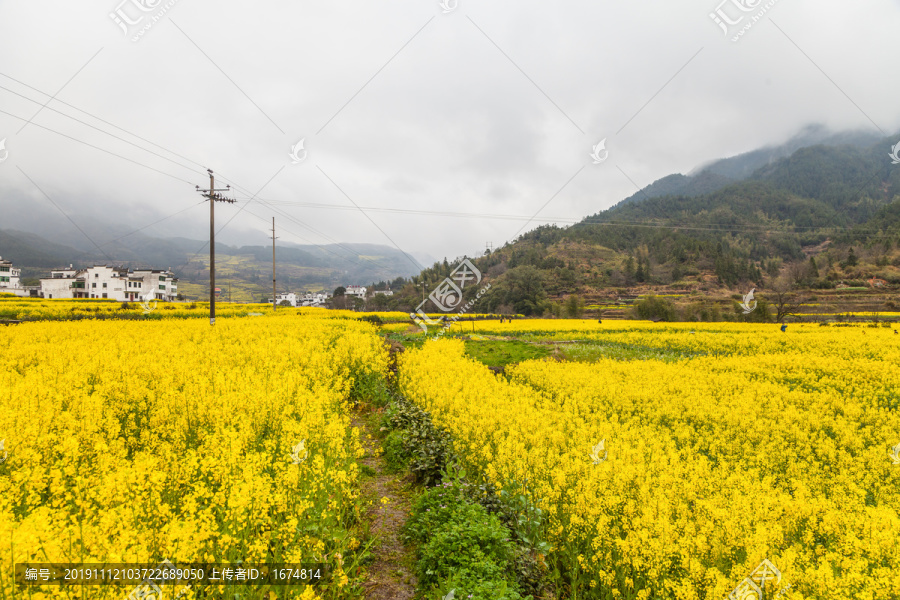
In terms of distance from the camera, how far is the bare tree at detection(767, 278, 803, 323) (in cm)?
4609

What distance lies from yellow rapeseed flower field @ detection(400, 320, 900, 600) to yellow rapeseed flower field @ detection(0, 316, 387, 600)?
99.4 inches

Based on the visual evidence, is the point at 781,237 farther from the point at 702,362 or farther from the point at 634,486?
the point at 634,486

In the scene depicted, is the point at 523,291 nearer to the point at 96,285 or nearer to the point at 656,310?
the point at 656,310

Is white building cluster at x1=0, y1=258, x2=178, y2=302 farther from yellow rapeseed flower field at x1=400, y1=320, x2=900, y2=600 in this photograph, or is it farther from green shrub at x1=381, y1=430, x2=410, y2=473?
yellow rapeseed flower field at x1=400, y1=320, x2=900, y2=600

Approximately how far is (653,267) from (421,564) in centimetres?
11532

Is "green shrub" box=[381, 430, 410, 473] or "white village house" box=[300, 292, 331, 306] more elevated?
"white village house" box=[300, 292, 331, 306]


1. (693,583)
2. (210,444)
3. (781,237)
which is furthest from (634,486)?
(781,237)

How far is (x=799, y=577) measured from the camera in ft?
11.3

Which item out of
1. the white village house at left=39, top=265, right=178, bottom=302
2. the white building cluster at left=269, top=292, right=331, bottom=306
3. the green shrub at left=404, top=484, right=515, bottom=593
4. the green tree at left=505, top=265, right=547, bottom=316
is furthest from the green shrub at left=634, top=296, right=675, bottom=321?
the white village house at left=39, top=265, right=178, bottom=302

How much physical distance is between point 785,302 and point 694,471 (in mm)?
68605

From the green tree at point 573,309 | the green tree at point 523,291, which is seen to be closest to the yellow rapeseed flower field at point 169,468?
the green tree at point 573,309

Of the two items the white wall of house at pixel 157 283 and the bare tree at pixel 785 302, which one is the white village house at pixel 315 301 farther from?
the bare tree at pixel 785 302

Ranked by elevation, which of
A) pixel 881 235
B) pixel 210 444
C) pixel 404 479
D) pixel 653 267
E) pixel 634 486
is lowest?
pixel 404 479

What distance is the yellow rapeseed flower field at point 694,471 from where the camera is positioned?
3.75 meters
